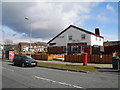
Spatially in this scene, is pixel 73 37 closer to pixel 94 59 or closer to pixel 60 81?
pixel 94 59

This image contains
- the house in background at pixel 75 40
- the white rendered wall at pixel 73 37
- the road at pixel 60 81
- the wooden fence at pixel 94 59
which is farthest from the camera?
the white rendered wall at pixel 73 37

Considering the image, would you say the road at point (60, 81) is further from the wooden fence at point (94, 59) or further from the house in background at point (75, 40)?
the house in background at point (75, 40)

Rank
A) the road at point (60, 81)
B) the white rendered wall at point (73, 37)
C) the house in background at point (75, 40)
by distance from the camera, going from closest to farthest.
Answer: the road at point (60, 81) < the house in background at point (75, 40) < the white rendered wall at point (73, 37)

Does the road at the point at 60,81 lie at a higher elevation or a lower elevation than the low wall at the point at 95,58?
lower

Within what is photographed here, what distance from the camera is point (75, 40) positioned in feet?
121

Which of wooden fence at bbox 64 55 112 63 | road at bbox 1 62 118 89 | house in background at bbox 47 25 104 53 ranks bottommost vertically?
road at bbox 1 62 118 89

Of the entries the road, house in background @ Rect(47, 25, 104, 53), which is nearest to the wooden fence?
the road

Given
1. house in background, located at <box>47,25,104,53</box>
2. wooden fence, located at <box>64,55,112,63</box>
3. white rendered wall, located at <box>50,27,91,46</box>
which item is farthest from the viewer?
white rendered wall, located at <box>50,27,91,46</box>

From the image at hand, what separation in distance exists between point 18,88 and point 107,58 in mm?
14704

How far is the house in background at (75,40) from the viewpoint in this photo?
34469 millimetres

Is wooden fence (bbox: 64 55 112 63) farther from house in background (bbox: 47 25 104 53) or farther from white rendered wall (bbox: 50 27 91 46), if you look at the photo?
white rendered wall (bbox: 50 27 91 46)

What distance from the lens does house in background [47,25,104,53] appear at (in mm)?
34469

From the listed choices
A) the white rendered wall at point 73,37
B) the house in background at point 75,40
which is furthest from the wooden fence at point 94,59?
the white rendered wall at point 73,37

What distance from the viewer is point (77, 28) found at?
3716 cm
